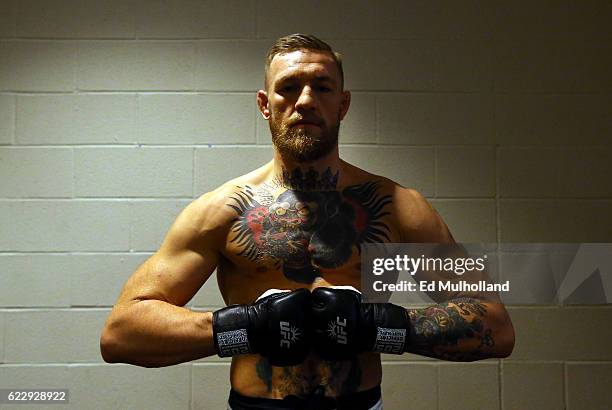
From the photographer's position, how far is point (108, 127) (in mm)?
2059

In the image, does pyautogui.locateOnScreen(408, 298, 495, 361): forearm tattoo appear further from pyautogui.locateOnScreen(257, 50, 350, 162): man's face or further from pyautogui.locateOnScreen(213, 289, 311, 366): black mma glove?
pyautogui.locateOnScreen(257, 50, 350, 162): man's face

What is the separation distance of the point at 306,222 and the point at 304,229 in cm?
2

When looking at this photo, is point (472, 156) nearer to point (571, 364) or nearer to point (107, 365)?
point (571, 364)

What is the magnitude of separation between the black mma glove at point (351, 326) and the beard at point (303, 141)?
35cm

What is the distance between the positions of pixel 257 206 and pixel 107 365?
904 mm

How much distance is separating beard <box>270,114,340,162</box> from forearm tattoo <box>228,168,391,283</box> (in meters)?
0.06

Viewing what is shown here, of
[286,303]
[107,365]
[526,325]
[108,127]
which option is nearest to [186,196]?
[108,127]

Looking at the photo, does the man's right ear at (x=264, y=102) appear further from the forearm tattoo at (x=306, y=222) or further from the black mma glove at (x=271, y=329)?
the black mma glove at (x=271, y=329)

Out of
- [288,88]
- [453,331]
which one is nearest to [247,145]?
[288,88]

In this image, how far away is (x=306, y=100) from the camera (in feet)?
4.70

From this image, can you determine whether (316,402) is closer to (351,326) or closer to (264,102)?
(351,326)

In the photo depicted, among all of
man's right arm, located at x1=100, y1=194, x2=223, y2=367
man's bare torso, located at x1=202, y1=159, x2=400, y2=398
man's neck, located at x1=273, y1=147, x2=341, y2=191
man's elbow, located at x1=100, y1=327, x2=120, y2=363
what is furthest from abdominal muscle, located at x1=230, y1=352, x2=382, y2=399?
man's neck, located at x1=273, y1=147, x2=341, y2=191

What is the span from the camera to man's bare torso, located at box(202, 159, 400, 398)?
4.55 feet

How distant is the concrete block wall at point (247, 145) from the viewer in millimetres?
1987
